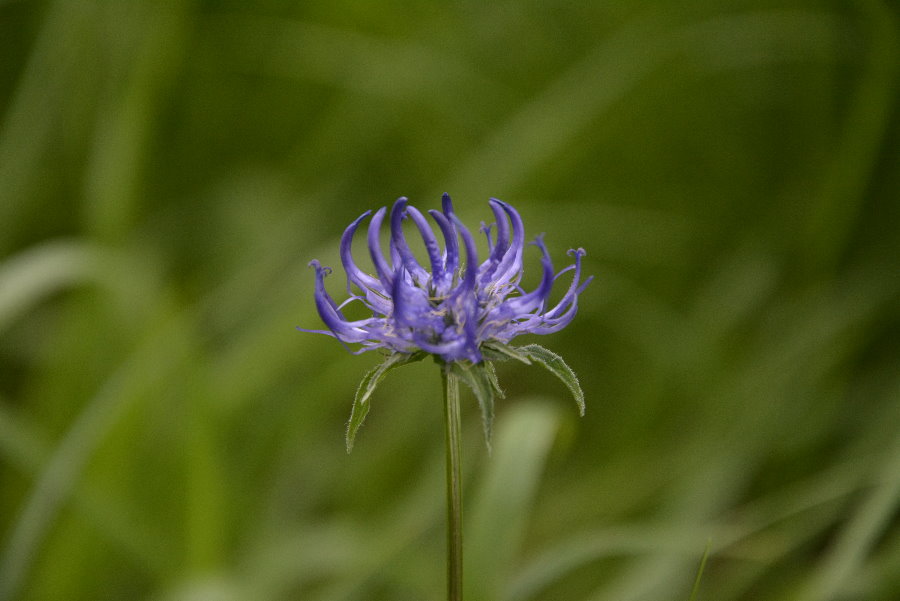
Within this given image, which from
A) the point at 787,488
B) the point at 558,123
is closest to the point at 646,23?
the point at 558,123

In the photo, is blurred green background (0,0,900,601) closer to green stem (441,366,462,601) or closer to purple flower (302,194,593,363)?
green stem (441,366,462,601)

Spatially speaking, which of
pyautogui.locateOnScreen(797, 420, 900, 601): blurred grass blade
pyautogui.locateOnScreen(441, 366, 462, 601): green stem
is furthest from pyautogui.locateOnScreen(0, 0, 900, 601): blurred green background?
pyautogui.locateOnScreen(441, 366, 462, 601): green stem

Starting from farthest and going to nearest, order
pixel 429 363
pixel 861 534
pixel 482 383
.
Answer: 1. pixel 429 363
2. pixel 861 534
3. pixel 482 383

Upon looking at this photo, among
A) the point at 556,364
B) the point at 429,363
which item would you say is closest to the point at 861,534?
the point at 556,364

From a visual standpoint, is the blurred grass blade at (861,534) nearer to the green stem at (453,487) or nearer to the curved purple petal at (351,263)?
the green stem at (453,487)

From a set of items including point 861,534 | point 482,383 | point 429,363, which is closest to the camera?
point 482,383

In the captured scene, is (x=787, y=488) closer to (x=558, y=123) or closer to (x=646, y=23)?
(x=558, y=123)

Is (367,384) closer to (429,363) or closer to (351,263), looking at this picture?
(351,263)
